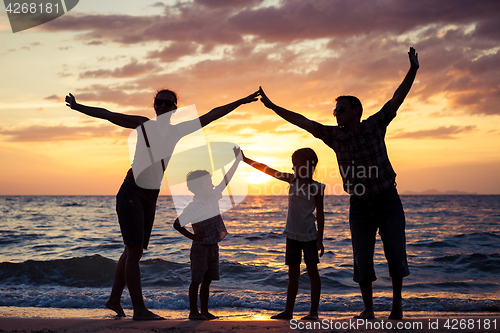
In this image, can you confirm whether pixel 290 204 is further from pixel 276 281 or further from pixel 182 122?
pixel 276 281

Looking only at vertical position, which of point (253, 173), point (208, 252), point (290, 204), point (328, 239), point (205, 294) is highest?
point (253, 173)

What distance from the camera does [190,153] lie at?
478cm

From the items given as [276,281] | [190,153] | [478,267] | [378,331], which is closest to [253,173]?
[190,153]

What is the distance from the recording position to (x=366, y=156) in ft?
11.3

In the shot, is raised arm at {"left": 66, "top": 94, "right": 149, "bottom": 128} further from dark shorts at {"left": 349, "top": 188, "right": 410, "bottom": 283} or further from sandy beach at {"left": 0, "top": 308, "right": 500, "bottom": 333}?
dark shorts at {"left": 349, "top": 188, "right": 410, "bottom": 283}

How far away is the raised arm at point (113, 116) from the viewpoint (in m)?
3.67

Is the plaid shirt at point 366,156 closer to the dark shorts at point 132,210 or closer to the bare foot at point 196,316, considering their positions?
the dark shorts at point 132,210

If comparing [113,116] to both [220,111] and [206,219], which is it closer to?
[220,111]

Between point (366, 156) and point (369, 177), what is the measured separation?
0.65 feet

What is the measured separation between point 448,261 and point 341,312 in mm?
6051
